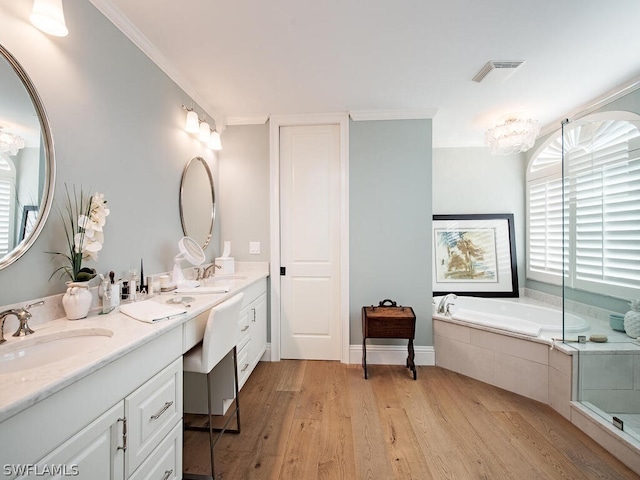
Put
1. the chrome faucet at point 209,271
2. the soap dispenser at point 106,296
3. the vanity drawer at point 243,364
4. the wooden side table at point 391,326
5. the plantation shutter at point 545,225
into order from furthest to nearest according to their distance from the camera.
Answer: the plantation shutter at point 545,225 < the wooden side table at point 391,326 < the chrome faucet at point 209,271 < the vanity drawer at point 243,364 < the soap dispenser at point 106,296

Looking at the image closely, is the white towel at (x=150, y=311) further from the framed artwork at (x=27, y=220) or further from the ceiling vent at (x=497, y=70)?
the ceiling vent at (x=497, y=70)

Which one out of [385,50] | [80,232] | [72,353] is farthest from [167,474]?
[385,50]

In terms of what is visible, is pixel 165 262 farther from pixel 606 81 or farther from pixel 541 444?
pixel 606 81

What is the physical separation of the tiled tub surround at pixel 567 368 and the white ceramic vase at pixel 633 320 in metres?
0.05

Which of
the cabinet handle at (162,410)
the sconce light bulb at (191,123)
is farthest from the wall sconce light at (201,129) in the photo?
the cabinet handle at (162,410)

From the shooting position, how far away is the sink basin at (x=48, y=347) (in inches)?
35.9

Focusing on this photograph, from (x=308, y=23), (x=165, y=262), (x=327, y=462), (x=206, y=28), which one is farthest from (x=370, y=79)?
(x=327, y=462)

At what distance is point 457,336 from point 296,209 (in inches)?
78.1

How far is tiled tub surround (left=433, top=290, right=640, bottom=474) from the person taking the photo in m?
1.74

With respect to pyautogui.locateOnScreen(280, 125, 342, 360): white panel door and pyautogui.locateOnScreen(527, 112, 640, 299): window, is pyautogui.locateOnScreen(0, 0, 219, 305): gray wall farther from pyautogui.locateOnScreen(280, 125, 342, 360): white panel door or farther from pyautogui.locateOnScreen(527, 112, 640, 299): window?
pyautogui.locateOnScreen(527, 112, 640, 299): window

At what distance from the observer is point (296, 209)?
113 inches

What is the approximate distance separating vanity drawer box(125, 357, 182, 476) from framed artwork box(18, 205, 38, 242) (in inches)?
30.5

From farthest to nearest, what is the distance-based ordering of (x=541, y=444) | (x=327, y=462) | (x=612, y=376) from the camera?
(x=612, y=376)
(x=541, y=444)
(x=327, y=462)

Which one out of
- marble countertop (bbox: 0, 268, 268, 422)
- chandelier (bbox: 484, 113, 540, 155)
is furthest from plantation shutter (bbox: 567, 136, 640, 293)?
marble countertop (bbox: 0, 268, 268, 422)
